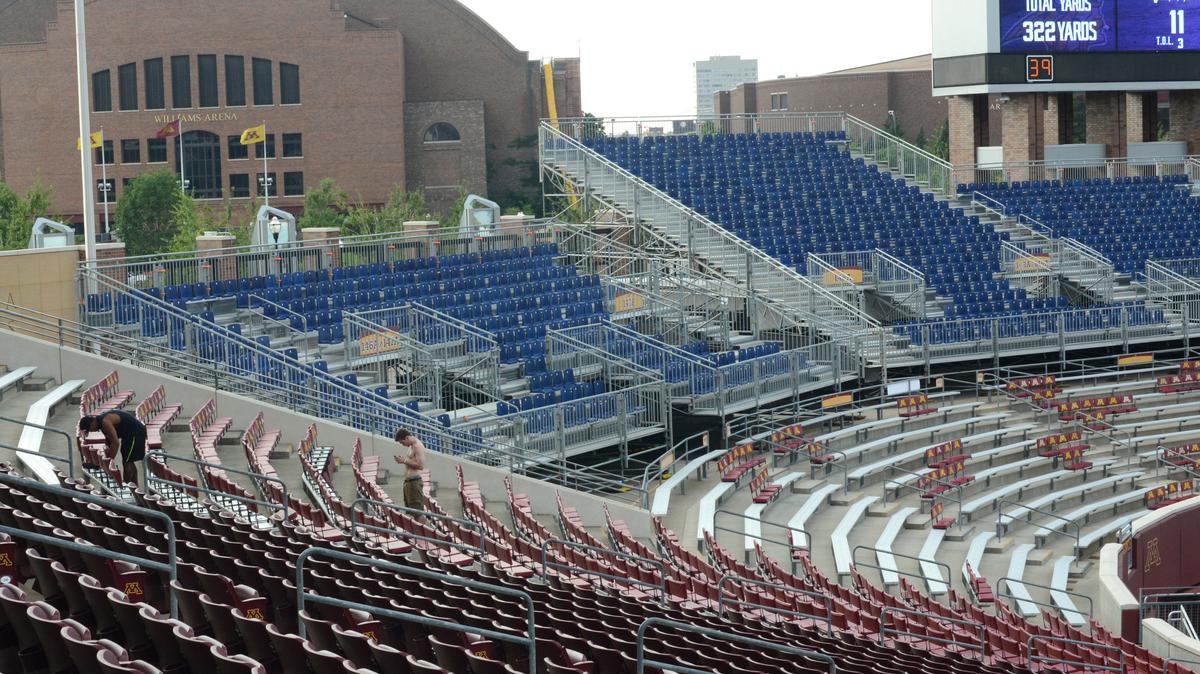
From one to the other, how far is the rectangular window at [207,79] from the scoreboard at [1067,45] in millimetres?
42157

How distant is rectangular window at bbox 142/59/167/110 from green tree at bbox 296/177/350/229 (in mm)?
9035

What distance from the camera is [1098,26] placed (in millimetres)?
35625

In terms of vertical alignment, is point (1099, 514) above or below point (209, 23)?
below

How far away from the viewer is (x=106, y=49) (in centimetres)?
6875

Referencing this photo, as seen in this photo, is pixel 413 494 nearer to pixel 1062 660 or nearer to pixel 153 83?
pixel 1062 660

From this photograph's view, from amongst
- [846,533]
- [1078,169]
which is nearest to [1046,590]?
[846,533]

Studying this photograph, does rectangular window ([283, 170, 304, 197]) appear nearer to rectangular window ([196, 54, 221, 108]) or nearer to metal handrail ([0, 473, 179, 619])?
rectangular window ([196, 54, 221, 108])

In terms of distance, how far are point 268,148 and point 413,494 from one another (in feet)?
184

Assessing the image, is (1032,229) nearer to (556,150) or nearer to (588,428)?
(556,150)

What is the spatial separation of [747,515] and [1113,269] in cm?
1515

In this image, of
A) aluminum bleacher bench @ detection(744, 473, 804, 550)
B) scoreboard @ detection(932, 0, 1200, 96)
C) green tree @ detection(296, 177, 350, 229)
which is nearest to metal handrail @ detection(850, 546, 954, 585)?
aluminum bleacher bench @ detection(744, 473, 804, 550)

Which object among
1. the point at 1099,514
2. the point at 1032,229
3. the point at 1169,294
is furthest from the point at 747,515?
the point at 1032,229

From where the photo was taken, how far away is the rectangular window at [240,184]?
68688 mm

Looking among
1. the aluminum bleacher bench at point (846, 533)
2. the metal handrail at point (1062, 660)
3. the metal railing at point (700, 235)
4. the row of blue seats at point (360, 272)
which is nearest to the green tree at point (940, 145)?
the metal railing at point (700, 235)
